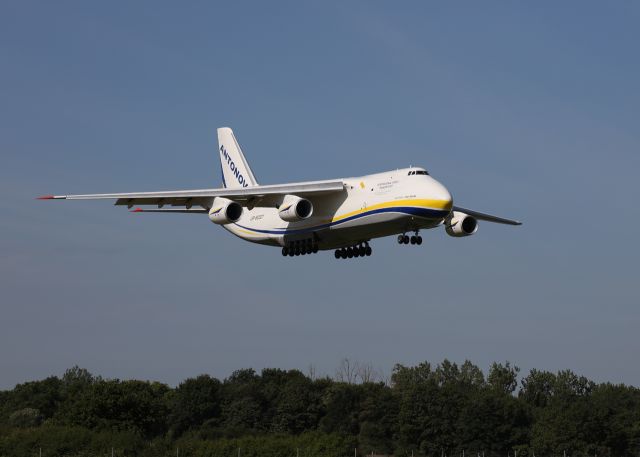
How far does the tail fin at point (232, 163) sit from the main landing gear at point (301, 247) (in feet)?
18.9

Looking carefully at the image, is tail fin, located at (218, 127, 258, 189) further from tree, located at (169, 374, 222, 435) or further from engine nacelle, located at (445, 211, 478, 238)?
tree, located at (169, 374, 222, 435)

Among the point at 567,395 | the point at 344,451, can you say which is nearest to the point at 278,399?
the point at 567,395

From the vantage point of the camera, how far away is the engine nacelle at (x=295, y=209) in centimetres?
3033

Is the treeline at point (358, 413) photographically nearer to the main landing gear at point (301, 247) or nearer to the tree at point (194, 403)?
the tree at point (194, 403)

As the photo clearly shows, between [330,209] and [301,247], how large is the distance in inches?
70.7

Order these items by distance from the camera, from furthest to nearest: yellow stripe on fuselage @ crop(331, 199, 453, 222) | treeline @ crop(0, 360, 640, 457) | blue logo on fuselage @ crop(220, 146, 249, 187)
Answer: treeline @ crop(0, 360, 640, 457) < blue logo on fuselage @ crop(220, 146, 249, 187) < yellow stripe on fuselage @ crop(331, 199, 453, 222)

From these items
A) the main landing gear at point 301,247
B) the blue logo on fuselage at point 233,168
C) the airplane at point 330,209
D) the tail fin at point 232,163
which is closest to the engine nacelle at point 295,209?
the airplane at point 330,209

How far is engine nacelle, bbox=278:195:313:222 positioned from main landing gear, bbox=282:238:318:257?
1.58 m

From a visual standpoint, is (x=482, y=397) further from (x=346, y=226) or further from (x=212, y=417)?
(x=346, y=226)

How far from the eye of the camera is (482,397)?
56062mm

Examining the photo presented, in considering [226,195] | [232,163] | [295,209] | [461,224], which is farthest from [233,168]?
[461,224]

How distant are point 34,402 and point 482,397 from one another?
25291 mm

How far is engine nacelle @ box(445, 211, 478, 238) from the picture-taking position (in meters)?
31.7

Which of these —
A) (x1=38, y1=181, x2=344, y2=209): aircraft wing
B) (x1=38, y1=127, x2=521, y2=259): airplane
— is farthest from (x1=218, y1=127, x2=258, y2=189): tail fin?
(x1=38, y1=181, x2=344, y2=209): aircraft wing
